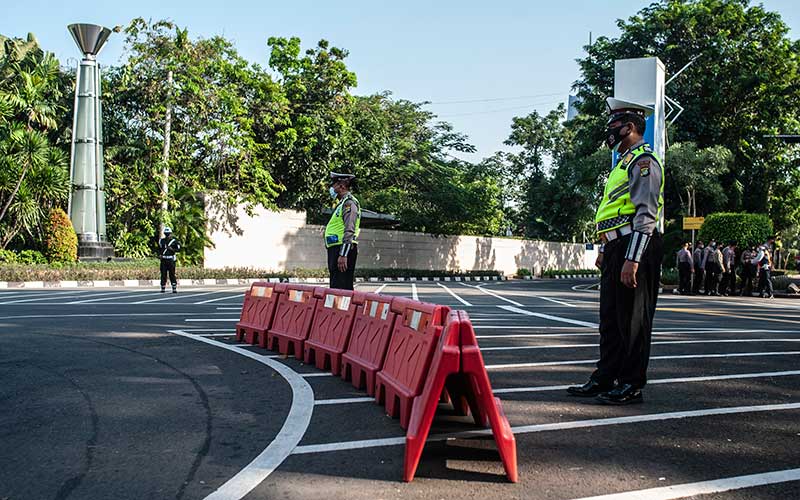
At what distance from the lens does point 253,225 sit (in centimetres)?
3231

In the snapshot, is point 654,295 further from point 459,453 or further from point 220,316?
point 220,316

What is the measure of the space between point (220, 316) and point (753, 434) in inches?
357

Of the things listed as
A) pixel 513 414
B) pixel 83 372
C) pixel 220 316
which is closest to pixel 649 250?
pixel 513 414

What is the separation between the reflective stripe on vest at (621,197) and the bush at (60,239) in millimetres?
23489

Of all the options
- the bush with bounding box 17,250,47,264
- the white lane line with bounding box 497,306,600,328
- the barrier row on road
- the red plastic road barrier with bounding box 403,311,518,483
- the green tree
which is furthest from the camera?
the green tree

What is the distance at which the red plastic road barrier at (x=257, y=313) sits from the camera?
335 inches

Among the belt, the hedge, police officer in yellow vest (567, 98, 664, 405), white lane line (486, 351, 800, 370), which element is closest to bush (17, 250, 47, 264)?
the hedge

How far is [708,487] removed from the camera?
3.45 meters

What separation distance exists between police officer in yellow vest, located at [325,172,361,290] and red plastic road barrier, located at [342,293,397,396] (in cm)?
232

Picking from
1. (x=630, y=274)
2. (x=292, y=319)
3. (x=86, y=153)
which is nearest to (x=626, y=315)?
(x=630, y=274)

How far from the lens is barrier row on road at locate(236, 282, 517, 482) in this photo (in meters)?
3.73

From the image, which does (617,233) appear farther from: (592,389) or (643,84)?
(643,84)

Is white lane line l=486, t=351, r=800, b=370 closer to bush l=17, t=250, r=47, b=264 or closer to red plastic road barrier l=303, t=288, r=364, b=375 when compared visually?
red plastic road barrier l=303, t=288, r=364, b=375

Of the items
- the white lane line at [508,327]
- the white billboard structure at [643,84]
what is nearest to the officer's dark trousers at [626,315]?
the white lane line at [508,327]
